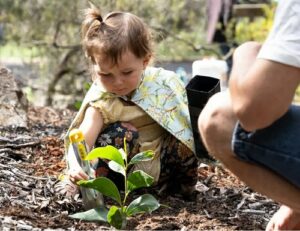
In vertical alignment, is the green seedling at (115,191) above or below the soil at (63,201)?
above

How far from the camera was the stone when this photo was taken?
404 cm

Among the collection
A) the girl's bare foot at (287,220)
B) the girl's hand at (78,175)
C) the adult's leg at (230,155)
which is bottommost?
the girl's bare foot at (287,220)

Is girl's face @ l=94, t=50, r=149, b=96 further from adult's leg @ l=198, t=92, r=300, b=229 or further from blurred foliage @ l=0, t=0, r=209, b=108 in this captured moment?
blurred foliage @ l=0, t=0, r=209, b=108

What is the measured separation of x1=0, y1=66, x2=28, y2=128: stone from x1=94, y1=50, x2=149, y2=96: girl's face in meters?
1.25

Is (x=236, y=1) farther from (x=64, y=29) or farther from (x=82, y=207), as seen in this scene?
(x=82, y=207)

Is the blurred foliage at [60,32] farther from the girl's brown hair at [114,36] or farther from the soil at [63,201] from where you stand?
the girl's brown hair at [114,36]

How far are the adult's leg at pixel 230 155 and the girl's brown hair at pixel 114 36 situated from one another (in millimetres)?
687

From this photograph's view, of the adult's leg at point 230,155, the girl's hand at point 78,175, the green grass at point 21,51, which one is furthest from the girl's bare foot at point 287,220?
the green grass at point 21,51

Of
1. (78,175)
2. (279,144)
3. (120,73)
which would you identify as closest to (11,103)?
Answer: (120,73)

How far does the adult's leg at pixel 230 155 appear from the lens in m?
2.14

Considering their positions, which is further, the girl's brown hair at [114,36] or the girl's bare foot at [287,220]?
the girl's brown hair at [114,36]

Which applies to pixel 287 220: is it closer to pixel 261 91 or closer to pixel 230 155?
pixel 230 155

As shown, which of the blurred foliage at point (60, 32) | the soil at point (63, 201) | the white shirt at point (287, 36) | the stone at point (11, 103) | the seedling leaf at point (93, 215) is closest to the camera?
the white shirt at point (287, 36)

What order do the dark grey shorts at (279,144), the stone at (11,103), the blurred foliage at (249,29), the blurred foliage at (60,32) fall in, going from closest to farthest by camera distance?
1. the dark grey shorts at (279,144)
2. the stone at (11,103)
3. the blurred foliage at (60,32)
4. the blurred foliage at (249,29)
